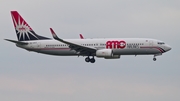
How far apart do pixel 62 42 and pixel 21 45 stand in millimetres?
8407

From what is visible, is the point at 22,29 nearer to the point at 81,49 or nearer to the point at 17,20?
the point at 17,20

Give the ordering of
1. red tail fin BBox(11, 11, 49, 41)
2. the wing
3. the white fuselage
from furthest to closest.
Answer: red tail fin BBox(11, 11, 49, 41)
the wing
the white fuselage

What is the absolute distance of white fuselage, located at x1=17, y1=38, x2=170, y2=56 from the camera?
10319cm

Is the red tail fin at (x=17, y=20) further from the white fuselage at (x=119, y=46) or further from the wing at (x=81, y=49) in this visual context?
the wing at (x=81, y=49)

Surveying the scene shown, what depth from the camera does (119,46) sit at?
10356cm

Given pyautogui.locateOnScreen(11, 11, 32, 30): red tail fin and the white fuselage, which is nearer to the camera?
the white fuselage

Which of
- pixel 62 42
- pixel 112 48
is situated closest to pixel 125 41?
pixel 112 48

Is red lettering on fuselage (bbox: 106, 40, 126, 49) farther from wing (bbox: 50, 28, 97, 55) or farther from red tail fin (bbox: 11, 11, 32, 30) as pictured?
red tail fin (bbox: 11, 11, 32, 30)

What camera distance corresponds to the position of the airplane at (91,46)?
339ft

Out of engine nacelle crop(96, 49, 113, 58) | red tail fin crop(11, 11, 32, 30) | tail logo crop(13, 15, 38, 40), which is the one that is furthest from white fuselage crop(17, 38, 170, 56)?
red tail fin crop(11, 11, 32, 30)

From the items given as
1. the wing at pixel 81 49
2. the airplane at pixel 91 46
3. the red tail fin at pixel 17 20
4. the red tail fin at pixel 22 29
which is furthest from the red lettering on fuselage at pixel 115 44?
the red tail fin at pixel 17 20

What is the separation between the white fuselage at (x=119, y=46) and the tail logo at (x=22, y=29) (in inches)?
180

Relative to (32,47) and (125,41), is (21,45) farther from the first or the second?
(125,41)

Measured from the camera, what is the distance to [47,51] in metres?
109
